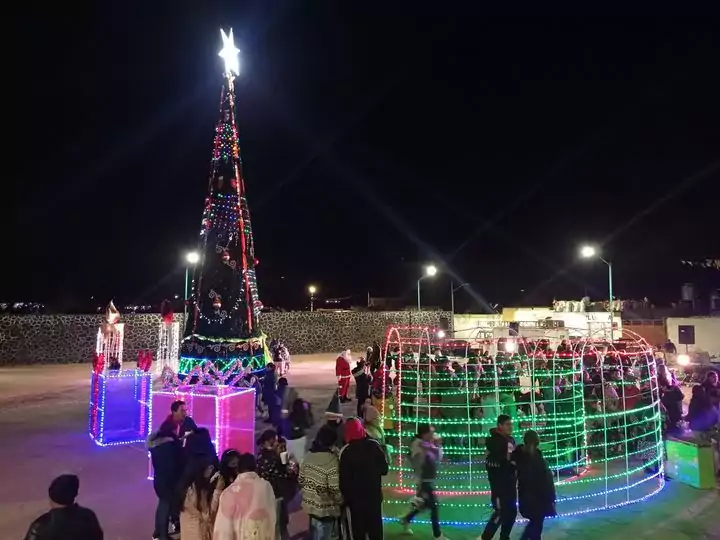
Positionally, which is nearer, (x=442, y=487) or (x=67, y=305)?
(x=442, y=487)

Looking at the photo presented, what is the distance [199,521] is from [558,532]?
4.24 metres

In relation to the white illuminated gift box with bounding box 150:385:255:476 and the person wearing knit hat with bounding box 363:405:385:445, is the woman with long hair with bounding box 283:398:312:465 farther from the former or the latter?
the person wearing knit hat with bounding box 363:405:385:445

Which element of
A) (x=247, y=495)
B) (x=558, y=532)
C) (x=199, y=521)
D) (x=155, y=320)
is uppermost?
(x=155, y=320)

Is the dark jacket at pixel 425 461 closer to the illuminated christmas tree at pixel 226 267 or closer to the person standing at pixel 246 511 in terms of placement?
the person standing at pixel 246 511

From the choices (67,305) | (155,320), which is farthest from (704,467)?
(67,305)

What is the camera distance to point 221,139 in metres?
14.7

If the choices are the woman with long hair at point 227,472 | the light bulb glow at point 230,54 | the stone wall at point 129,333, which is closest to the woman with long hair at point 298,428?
the woman with long hair at point 227,472

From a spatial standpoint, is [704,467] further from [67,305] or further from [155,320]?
[67,305]

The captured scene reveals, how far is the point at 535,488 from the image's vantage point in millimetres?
5684

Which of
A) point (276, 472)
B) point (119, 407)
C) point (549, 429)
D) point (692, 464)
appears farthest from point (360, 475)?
point (119, 407)

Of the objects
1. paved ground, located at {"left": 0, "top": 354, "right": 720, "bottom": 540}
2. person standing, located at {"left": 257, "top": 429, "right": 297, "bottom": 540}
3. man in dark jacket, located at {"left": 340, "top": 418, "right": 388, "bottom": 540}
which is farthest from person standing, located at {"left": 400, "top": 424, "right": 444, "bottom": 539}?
person standing, located at {"left": 257, "top": 429, "right": 297, "bottom": 540}

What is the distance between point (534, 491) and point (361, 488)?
185 cm

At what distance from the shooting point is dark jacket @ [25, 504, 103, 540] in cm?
374

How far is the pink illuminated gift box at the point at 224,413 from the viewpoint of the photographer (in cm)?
818
